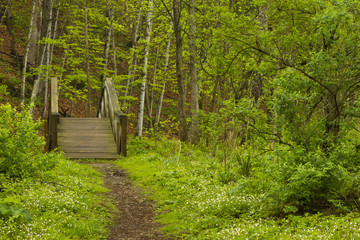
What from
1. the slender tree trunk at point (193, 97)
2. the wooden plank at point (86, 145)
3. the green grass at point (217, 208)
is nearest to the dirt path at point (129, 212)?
the green grass at point (217, 208)

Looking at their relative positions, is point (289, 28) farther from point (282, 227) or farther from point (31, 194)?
point (31, 194)

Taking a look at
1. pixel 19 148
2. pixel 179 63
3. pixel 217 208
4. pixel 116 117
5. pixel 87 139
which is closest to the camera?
pixel 217 208

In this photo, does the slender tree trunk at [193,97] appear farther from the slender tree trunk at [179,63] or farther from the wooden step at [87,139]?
the wooden step at [87,139]

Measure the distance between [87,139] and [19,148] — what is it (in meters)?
6.52

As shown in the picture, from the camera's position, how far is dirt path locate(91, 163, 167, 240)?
5.92 m

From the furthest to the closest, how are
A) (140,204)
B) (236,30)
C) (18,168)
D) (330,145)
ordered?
(236,30) < (140,204) < (18,168) < (330,145)

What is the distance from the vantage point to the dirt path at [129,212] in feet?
19.4

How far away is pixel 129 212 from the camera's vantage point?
6.94 m

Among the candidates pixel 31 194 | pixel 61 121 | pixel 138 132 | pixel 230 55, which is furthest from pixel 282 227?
pixel 138 132

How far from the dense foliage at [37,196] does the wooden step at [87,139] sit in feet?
13.2

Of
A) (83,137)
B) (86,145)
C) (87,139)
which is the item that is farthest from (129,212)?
(83,137)

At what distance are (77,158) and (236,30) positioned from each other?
634 cm

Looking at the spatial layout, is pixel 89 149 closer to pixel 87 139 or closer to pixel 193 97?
pixel 87 139

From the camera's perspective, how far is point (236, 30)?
8.26m
